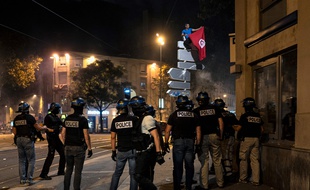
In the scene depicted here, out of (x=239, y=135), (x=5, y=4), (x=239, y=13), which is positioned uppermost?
(x=5, y=4)

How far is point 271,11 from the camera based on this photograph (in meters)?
7.98

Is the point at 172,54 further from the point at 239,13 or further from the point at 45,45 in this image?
the point at 239,13

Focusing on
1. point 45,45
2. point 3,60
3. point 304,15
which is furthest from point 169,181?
point 45,45

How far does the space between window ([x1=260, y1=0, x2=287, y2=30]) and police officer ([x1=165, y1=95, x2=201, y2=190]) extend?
3.01 m

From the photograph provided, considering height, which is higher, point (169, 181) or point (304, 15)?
point (304, 15)

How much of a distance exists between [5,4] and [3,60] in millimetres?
5335

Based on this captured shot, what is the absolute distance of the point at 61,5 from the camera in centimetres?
5612

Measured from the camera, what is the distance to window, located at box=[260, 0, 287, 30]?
24.8 feet

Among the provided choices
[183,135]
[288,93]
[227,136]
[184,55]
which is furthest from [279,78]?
[184,55]

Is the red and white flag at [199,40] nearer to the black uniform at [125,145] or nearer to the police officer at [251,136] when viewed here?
the police officer at [251,136]

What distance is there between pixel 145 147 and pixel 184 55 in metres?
6.58

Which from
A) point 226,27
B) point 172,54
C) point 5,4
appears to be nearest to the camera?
point 226,27

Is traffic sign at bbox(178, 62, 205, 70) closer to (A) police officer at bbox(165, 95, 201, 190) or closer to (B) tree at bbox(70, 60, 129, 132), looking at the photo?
(A) police officer at bbox(165, 95, 201, 190)

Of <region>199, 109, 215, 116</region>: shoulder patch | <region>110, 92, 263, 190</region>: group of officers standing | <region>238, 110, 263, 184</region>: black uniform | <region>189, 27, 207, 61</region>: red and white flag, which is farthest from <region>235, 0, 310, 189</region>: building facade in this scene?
<region>189, 27, 207, 61</region>: red and white flag
